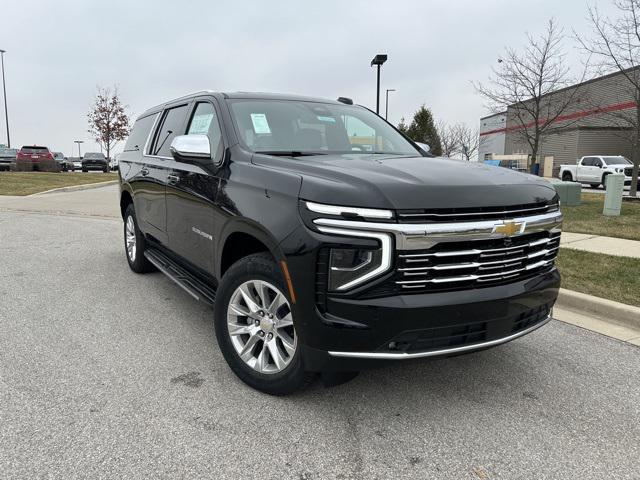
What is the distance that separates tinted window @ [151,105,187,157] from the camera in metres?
4.68

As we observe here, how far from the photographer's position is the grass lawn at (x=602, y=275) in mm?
4988

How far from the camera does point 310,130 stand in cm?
398

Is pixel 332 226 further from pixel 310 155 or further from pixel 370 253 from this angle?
pixel 310 155

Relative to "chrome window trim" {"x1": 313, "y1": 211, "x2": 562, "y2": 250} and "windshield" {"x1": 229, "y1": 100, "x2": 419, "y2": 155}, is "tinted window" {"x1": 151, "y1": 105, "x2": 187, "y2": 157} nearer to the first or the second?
"windshield" {"x1": 229, "y1": 100, "x2": 419, "y2": 155}

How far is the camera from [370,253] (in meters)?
2.51

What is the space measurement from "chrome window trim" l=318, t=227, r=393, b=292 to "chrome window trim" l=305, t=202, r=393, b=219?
3.3 inches

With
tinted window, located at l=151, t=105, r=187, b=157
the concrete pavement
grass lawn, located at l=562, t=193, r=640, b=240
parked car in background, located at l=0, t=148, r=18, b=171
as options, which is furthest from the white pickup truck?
parked car in background, located at l=0, t=148, r=18, b=171

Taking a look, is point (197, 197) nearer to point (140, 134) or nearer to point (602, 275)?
point (140, 134)

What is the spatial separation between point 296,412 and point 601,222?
29.5ft

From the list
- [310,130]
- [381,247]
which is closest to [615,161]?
[310,130]

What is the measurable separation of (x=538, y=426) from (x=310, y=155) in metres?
2.19

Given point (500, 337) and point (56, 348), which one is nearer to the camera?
point (500, 337)

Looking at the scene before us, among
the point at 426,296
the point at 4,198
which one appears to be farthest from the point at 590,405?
the point at 4,198

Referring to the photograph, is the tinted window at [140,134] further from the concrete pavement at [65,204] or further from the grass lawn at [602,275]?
the concrete pavement at [65,204]
